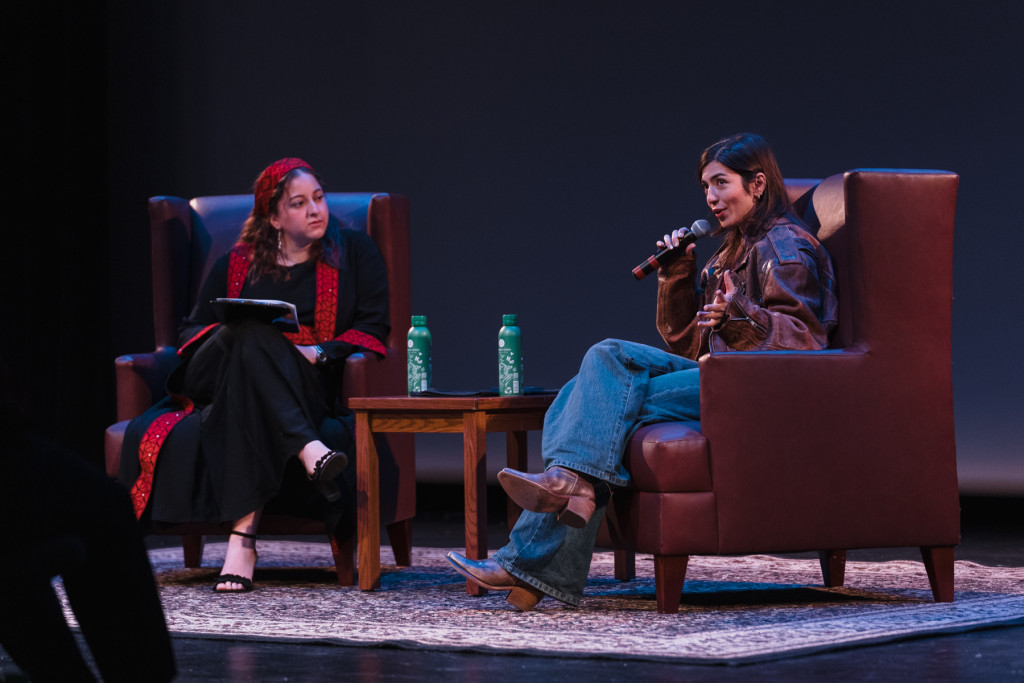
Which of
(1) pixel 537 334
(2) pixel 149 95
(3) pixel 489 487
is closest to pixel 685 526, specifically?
(1) pixel 537 334

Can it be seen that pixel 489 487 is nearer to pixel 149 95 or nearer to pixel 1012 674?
pixel 149 95

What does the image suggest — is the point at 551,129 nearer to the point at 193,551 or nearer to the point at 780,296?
the point at 193,551

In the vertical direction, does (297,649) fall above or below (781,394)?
below

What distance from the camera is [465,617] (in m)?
2.71

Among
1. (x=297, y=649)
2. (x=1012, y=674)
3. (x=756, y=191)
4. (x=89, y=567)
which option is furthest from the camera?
(x=756, y=191)

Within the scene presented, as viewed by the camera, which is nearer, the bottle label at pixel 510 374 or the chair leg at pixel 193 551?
the bottle label at pixel 510 374

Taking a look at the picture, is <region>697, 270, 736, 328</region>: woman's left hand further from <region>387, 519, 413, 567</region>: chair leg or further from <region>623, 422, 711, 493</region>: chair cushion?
<region>387, 519, 413, 567</region>: chair leg

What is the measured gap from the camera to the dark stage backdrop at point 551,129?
4945 mm

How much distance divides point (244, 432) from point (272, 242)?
0.74 meters

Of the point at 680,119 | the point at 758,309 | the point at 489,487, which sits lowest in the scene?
the point at 489,487

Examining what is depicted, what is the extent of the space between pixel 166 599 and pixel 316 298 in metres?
0.97

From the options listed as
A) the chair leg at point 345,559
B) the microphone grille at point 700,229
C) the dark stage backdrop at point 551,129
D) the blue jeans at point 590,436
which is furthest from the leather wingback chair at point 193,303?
the dark stage backdrop at point 551,129

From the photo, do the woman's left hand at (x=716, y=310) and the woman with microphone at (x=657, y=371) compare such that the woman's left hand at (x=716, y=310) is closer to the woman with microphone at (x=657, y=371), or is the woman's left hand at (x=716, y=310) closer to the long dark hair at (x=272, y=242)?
the woman with microphone at (x=657, y=371)

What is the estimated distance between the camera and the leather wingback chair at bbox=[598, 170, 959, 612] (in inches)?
107
